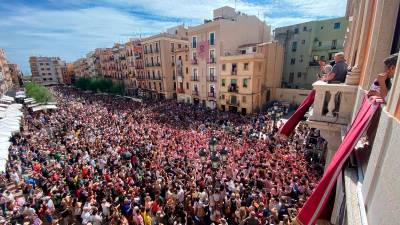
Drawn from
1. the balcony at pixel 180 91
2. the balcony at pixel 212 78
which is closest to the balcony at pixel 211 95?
the balcony at pixel 212 78

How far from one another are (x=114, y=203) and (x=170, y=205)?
2514 millimetres

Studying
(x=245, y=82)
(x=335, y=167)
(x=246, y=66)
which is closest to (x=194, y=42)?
(x=246, y=66)

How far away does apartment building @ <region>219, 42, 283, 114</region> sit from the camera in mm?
26484

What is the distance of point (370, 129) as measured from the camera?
12.1ft

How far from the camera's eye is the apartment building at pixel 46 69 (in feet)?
316

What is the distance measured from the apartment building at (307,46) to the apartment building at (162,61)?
709 inches

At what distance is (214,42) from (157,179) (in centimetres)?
2309

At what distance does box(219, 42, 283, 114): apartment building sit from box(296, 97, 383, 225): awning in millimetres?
23224

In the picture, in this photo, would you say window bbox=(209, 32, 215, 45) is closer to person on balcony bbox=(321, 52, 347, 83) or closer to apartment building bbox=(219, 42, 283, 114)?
apartment building bbox=(219, 42, 283, 114)

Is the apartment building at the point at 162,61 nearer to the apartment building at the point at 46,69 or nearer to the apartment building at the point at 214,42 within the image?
the apartment building at the point at 214,42

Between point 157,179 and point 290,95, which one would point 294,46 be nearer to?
point 290,95

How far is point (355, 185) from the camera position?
346 centimetres

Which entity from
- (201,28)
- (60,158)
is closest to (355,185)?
(60,158)

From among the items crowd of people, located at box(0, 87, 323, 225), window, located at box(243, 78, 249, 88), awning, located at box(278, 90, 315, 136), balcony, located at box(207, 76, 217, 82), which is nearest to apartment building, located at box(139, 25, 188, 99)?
balcony, located at box(207, 76, 217, 82)
